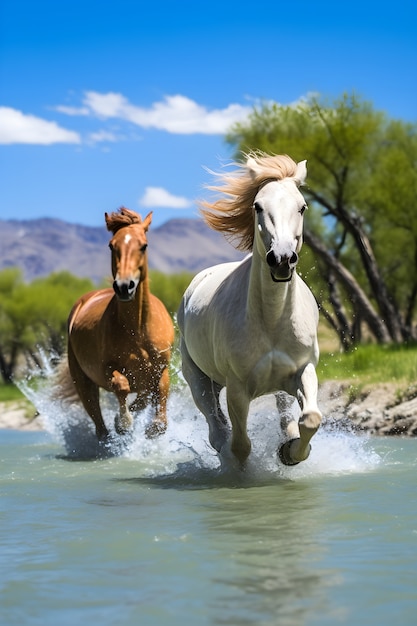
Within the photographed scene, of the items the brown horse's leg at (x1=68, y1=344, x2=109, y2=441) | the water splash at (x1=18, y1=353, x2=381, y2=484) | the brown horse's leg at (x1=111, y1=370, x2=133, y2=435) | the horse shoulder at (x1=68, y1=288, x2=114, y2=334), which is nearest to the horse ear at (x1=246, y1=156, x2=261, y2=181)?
the water splash at (x1=18, y1=353, x2=381, y2=484)

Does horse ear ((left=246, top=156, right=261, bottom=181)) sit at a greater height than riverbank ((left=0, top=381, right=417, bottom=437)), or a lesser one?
greater

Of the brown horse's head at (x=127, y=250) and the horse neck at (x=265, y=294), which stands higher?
the brown horse's head at (x=127, y=250)

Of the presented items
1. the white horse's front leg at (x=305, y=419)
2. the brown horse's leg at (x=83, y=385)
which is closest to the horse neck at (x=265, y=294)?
the white horse's front leg at (x=305, y=419)

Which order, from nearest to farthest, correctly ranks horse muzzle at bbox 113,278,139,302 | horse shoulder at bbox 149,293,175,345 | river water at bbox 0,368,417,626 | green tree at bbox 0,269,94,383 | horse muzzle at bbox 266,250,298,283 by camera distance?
river water at bbox 0,368,417,626, horse muzzle at bbox 266,250,298,283, horse muzzle at bbox 113,278,139,302, horse shoulder at bbox 149,293,175,345, green tree at bbox 0,269,94,383

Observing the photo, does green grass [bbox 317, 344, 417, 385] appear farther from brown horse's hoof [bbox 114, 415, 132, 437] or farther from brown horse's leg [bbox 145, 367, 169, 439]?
brown horse's hoof [bbox 114, 415, 132, 437]

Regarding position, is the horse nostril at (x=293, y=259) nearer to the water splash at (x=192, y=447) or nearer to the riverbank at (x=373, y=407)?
the water splash at (x=192, y=447)

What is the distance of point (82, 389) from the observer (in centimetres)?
1139

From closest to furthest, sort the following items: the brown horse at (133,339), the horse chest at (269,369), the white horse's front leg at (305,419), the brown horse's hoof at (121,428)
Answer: the white horse's front leg at (305,419), the horse chest at (269,369), the brown horse at (133,339), the brown horse's hoof at (121,428)

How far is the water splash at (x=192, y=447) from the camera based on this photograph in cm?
743

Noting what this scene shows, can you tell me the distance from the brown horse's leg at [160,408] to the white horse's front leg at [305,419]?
282 centimetres

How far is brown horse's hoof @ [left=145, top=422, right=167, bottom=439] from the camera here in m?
9.48

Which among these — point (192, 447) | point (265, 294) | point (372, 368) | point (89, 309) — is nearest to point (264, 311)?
point (265, 294)

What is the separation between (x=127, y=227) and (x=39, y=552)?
521 centimetres

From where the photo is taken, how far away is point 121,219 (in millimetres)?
9562
